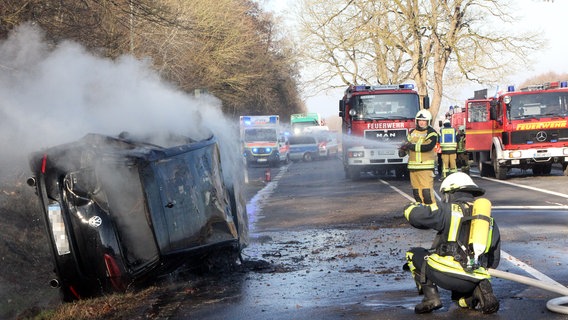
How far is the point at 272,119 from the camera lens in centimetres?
4391

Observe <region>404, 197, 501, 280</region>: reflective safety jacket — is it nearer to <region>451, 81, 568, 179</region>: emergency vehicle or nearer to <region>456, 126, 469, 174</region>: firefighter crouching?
<region>451, 81, 568, 179</region>: emergency vehicle

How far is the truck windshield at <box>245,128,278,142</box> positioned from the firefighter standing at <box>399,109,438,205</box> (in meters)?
31.5

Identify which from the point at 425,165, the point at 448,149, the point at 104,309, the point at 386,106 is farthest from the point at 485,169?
the point at 104,309

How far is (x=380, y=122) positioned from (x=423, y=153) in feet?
40.7

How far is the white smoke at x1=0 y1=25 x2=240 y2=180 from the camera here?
927cm

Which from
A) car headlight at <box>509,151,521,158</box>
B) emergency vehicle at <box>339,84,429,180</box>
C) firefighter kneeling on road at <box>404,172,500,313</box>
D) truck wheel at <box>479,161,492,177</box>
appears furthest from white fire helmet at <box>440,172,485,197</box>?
truck wheel at <box>479,161,492,177</box>

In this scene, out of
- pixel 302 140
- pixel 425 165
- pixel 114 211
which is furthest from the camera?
pixel 302 140

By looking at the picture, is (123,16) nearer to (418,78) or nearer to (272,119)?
(418,78)

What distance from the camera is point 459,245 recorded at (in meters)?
5.88

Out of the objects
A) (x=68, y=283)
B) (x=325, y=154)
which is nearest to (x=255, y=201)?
(x=68, y=283)

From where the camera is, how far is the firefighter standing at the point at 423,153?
12.4m

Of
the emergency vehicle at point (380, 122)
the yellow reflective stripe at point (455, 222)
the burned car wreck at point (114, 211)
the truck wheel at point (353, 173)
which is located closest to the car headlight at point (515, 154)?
the emergency vehicle at point (380, 122)

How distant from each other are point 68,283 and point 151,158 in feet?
4.56

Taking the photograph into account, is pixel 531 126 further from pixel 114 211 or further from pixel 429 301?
pixel 114 211
